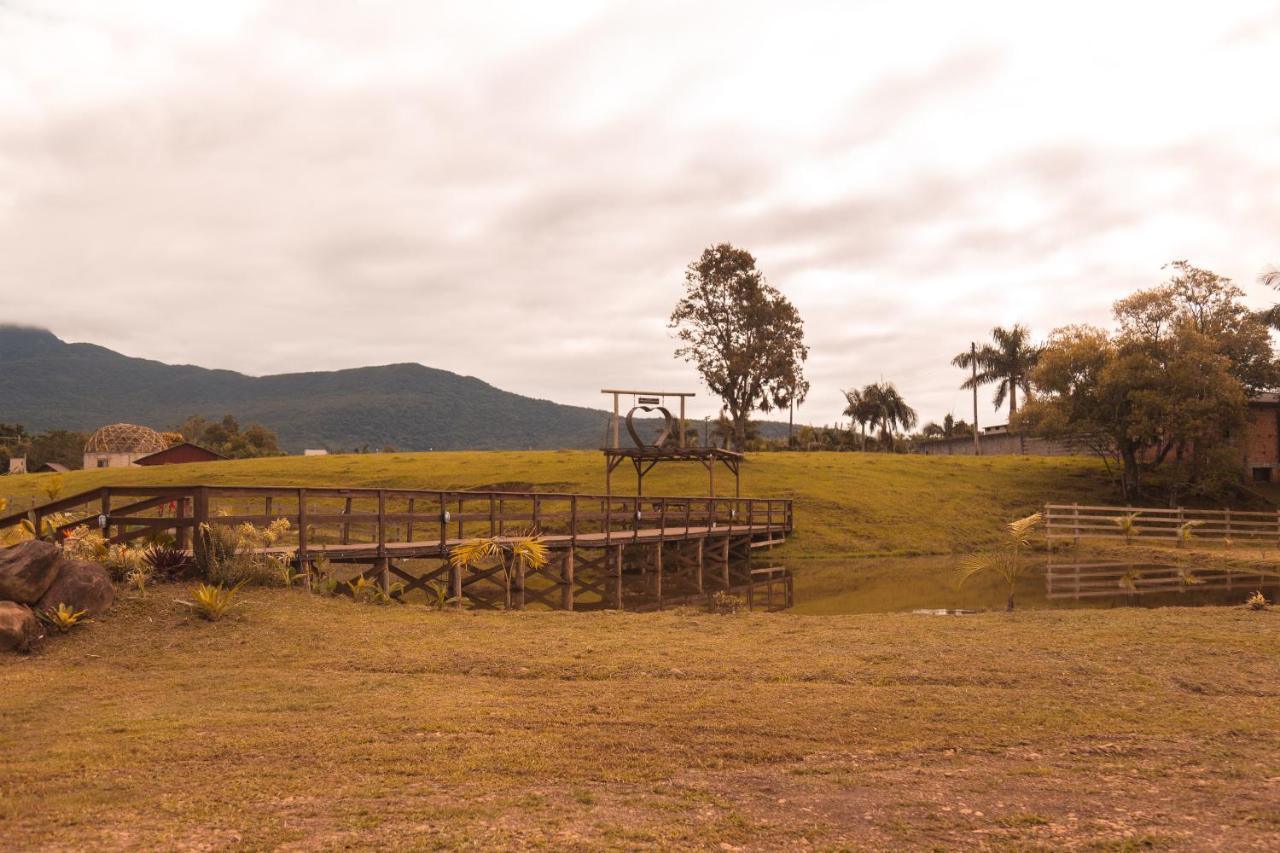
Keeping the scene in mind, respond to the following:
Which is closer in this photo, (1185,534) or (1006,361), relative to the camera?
(1185,534)

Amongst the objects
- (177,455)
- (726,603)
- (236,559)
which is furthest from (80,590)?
(177,455)

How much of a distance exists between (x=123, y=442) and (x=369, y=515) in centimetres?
7881

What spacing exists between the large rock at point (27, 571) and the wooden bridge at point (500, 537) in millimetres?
1698

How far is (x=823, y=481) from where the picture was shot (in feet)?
163

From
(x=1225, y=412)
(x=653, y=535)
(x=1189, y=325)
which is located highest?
(x=1189, y=325)

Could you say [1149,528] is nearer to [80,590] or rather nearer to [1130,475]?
[1130,475]

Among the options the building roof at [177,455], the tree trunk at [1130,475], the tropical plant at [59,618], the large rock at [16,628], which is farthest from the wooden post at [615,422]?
the building roof at [177,455]

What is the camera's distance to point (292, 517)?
15.9m

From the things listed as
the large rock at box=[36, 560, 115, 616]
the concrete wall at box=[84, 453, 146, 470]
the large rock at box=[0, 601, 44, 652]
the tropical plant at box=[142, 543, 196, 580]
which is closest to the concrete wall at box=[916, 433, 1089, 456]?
the tropical plant at box=[142, 543, 196, 580]

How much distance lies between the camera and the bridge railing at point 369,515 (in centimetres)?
1373

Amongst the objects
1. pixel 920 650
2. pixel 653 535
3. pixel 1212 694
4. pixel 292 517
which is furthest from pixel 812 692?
pixel 653 535

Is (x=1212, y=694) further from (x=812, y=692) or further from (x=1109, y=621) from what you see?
(x=1109, y=621)

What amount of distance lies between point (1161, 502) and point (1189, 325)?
9.41 m

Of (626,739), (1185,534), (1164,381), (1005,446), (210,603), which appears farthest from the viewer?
(1005,446)
